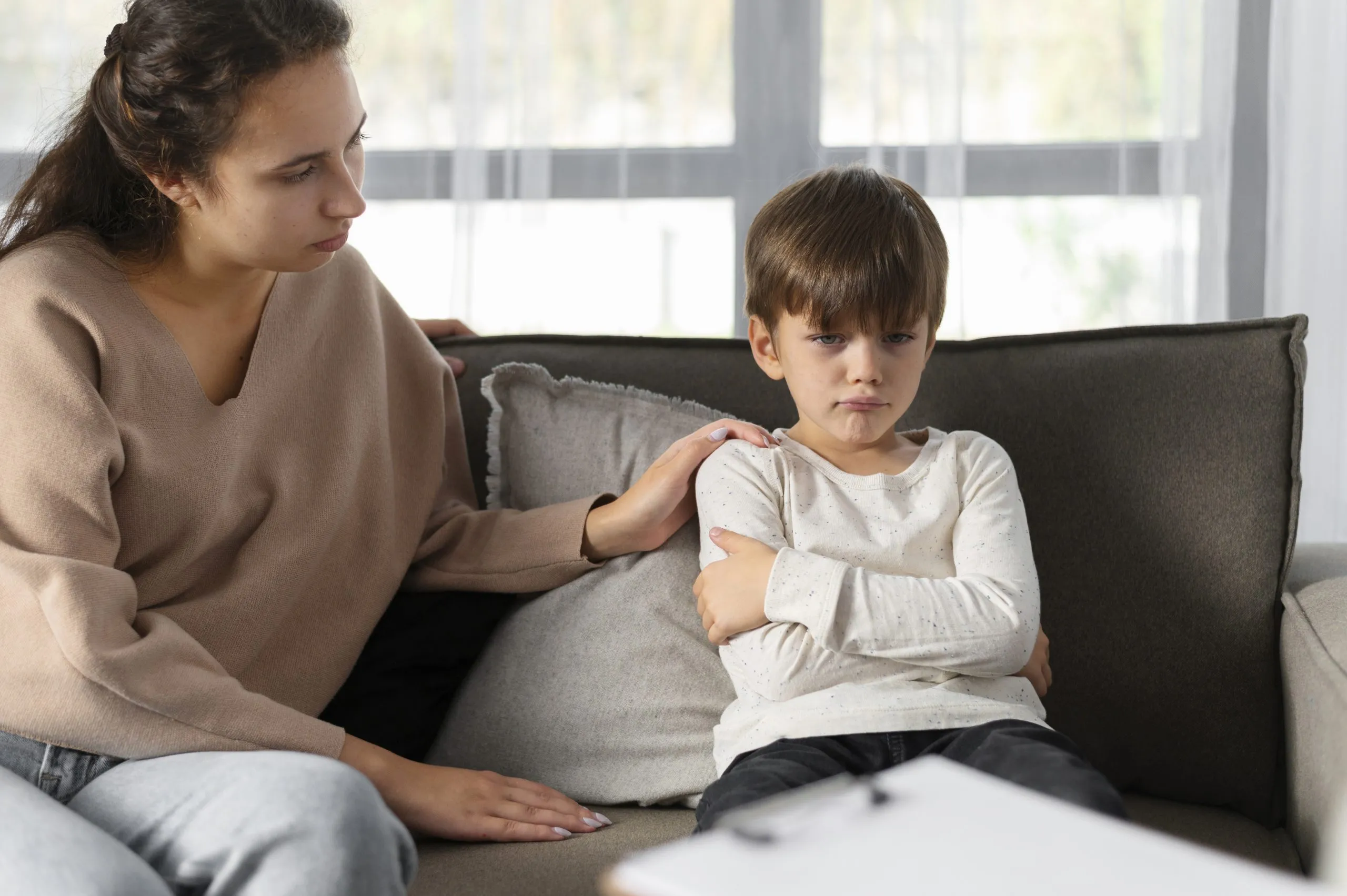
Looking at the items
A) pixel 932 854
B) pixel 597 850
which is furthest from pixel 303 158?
pixel 932 854

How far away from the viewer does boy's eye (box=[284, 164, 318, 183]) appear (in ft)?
3.82

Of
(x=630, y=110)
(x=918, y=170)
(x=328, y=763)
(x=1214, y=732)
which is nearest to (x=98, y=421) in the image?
(x=328, y=763)

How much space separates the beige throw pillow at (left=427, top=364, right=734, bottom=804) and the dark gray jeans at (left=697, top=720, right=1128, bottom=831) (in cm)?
13

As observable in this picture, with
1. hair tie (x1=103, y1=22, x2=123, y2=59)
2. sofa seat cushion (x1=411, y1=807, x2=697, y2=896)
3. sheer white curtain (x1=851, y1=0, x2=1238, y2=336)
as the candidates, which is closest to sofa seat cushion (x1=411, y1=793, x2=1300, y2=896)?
sofa seat cushion (x1=411, y1=807, x2=697, y2=896)

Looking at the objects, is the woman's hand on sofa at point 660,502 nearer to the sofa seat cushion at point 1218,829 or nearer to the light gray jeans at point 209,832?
the light gray jeans at point 209,832

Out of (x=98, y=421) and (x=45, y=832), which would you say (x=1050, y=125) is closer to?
(x=98, y=421)

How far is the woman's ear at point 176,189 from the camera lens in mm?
1175

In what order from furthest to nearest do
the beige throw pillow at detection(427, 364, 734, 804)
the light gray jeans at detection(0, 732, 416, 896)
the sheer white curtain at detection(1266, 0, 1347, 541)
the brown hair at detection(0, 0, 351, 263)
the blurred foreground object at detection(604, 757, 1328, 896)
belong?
the sheer white curtain at detection(1266, 0, 1347, 541) < the beige throw pillow at detection(427, 364, 734, 804) < the brown hair at detection(0, 0, 351, 263) < the light gray jeans at detection(0, 732, 416, 896) < the blurred foreground object at detection(604, 757, 1328, 896)

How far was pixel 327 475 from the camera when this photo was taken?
1.30 metres

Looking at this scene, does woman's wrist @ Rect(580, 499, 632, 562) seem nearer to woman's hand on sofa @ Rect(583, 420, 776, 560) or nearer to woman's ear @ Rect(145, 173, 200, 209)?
woman's hand on sofa @ Rect(583, 420, 776, 560)

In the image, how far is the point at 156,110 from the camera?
1.14 meters

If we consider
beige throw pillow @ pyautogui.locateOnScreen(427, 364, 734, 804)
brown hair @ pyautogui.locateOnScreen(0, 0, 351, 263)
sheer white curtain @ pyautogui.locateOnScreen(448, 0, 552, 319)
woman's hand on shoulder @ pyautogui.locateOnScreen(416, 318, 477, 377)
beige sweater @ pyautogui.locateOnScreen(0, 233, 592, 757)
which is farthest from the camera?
sheer white curtain @ pyautogui.locateOnScreen(448, 0, 552, 319)

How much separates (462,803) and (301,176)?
64cm

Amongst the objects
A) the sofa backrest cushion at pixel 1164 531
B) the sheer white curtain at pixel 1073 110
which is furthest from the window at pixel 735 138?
the sofa backrest cushion at pixel 1164 531
